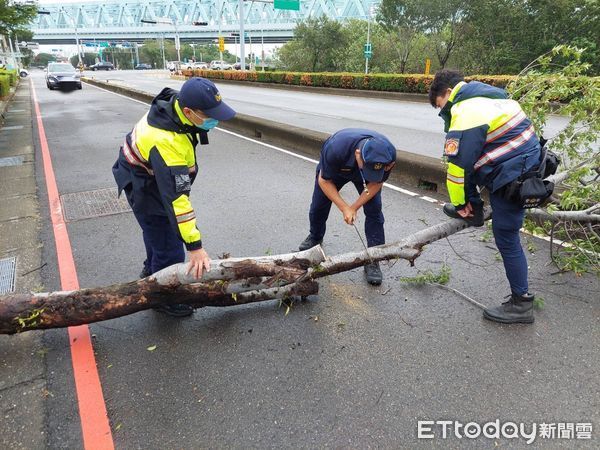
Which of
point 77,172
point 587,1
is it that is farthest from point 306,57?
point 77,172

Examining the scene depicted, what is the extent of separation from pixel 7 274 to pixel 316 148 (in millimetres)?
5840

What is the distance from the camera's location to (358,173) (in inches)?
141

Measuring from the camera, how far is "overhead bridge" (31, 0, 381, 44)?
253ft

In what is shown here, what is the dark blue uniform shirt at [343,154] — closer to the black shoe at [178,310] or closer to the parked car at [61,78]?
the black shoe at [178,310]

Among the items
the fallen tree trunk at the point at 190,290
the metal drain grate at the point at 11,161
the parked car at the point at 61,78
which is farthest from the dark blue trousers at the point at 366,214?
the parked car at the point at 61,78

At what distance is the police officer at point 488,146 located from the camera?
2.62 m

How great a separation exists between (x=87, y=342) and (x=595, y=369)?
3.22 m

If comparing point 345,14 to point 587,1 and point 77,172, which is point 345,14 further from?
point 77,172

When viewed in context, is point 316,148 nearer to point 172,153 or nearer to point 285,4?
point 172,153

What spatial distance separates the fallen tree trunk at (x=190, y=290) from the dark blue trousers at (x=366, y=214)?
0.52 m

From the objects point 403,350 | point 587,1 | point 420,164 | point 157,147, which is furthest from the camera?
point 587,1

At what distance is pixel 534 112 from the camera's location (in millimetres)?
3982

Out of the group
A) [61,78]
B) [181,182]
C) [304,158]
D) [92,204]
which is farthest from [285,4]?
[181,182]

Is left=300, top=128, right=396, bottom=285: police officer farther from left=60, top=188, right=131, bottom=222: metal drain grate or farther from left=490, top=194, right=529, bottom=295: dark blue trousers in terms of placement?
left=60, top=188, right=131, bottom=222: metal drain grate
